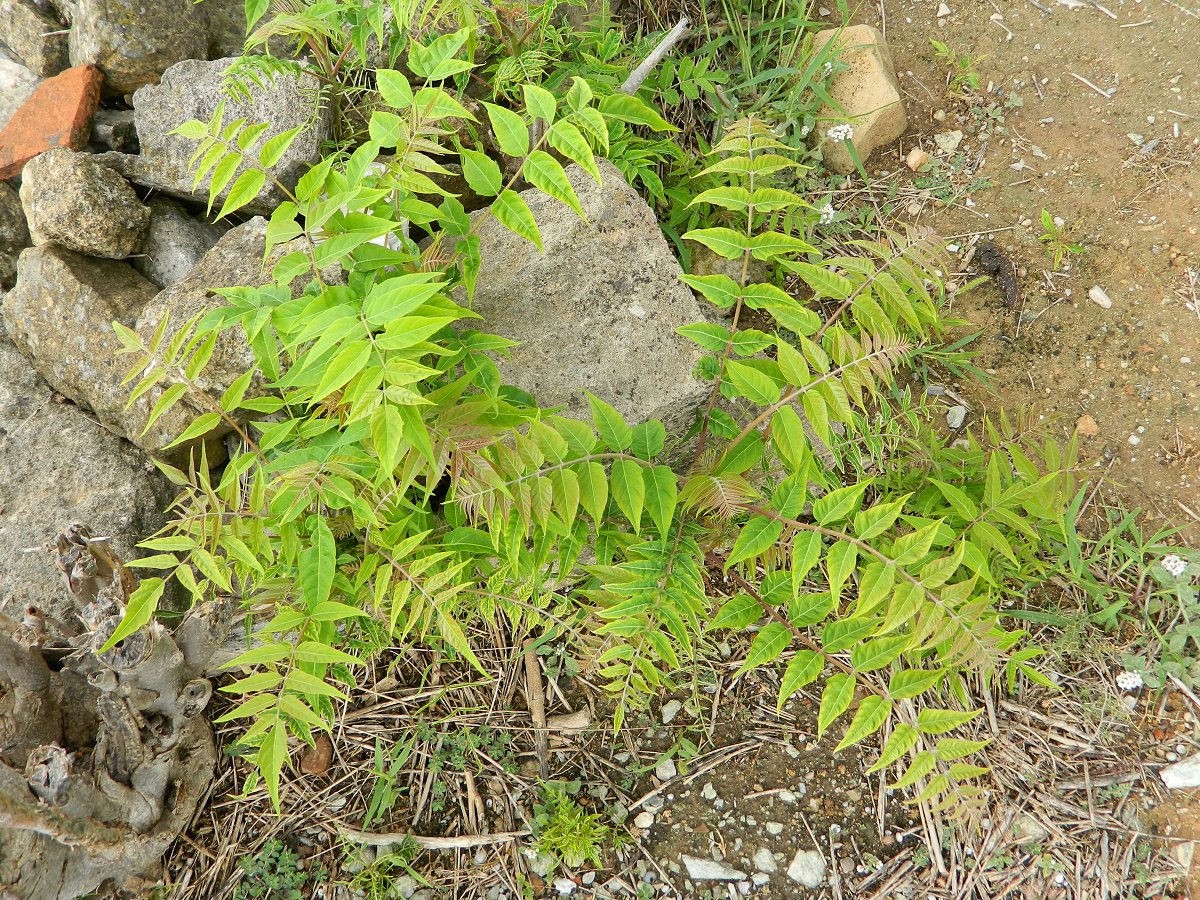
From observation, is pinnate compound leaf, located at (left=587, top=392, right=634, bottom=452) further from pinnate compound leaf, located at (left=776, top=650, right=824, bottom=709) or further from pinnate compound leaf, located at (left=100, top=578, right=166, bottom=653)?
pinnate compound leaf, located at (left=100, top=578, right=166, bottom=653)

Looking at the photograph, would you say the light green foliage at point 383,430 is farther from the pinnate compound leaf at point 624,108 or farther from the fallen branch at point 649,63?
the fallen branch at point 649,63

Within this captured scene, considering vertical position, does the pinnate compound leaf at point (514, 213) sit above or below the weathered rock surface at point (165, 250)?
above

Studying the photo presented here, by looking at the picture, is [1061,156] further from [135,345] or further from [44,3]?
[44,3]

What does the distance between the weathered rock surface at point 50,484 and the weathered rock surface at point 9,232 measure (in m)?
0.30

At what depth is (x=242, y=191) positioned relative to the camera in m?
1.82

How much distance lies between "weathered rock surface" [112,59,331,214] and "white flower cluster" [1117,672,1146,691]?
3507mm

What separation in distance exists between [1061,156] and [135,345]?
361cm

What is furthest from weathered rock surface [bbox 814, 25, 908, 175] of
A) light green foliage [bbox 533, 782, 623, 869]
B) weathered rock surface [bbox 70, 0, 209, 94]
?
light green foliage [bbox 533, 782, 623, 869]

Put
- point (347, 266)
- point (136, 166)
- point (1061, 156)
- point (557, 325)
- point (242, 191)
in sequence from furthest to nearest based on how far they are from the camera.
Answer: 1. point (1061, 156)
2. point (136, 166)
3. point (557, 325)
4. point (347, 266)
5. point (242, 191)

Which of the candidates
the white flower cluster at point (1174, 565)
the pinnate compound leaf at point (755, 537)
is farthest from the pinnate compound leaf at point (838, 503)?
the white flower cluster at point (1174, 565)

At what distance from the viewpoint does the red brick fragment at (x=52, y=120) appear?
3.07 m

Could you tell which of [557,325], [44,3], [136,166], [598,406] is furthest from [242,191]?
[44,3]

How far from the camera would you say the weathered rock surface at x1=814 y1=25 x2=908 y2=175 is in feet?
10.9

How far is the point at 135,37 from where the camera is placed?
3.09m
